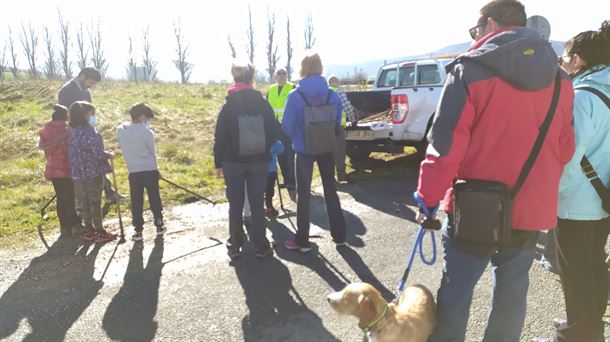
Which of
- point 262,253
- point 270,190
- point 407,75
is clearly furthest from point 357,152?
point 262,253

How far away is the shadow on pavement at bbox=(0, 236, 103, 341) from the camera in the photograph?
10.5ft

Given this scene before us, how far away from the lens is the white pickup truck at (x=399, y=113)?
6973 millimetres

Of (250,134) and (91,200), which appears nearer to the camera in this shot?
(250,134)

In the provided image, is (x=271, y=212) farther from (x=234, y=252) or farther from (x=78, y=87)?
(x=78, y=87)

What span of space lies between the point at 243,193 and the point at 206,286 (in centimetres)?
91

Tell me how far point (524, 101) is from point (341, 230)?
282 centimetres

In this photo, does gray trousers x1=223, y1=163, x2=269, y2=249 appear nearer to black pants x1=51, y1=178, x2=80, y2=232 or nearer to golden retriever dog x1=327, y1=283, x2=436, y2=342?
golden retriever dog x1=327, y1=283, x2=436, y2=342

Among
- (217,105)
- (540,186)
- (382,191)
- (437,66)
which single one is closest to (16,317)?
(540,186)

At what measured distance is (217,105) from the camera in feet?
57.2

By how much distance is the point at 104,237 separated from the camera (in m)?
4.88

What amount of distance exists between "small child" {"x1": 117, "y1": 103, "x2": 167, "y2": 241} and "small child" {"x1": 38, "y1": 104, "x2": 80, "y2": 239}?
74cm

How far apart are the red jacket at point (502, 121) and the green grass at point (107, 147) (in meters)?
5.12

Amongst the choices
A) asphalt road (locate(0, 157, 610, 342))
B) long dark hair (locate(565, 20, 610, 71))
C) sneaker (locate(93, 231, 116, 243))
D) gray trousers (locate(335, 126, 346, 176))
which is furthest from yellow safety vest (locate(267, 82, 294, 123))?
long dark hair (locate(565, 20, 610, 71))

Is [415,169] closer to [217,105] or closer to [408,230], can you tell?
[408,230]
